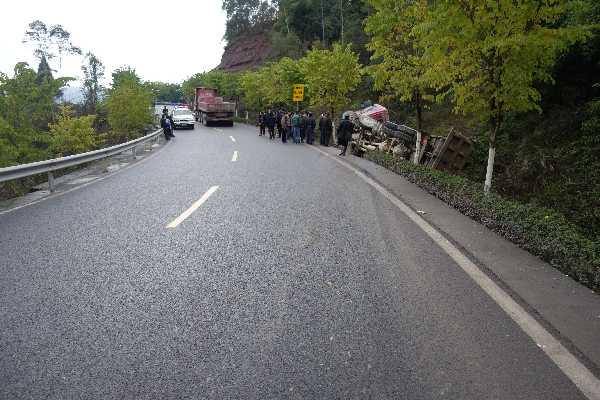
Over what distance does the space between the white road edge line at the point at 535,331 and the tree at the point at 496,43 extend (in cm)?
452

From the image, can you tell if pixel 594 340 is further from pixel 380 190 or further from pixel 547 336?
pixel 380 190

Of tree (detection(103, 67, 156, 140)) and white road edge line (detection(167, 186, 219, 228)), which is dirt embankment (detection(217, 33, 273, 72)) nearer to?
tree (detection(103, 67, 156, 140))

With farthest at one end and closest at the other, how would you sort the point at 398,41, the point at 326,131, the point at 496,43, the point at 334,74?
the point at 334,74 → the point at 326,131 → the point at 398,41 → the point at 496,43

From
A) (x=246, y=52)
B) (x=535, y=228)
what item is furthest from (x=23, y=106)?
(x=246, y=52)

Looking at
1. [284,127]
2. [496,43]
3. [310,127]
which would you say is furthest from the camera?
[284,127]

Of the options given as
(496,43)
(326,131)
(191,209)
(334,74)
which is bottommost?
(191,209)

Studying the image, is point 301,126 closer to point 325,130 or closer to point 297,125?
point 297,125

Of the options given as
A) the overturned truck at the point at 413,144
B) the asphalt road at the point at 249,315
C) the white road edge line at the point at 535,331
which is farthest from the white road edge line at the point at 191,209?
the overturned truck at the point at 413,144

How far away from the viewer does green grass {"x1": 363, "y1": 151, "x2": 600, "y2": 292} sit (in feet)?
14.5

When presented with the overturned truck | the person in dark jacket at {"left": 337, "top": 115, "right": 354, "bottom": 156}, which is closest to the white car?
the overturned truck

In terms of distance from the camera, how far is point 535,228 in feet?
18.1

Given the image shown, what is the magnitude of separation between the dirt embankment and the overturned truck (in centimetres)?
7315

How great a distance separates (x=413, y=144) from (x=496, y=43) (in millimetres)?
9526

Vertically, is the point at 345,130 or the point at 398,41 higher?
the point at 398,41
